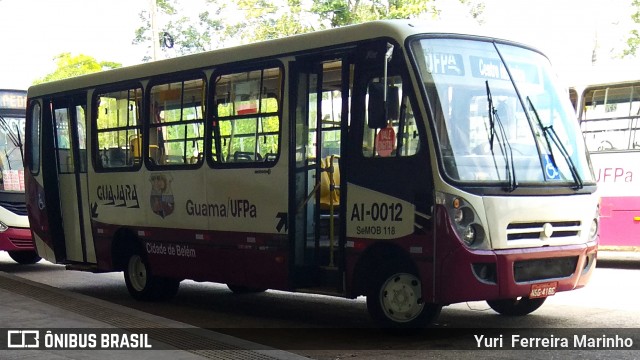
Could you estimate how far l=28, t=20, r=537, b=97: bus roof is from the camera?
9094 millimetres

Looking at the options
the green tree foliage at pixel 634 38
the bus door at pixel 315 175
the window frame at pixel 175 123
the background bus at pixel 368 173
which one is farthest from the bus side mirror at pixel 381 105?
the green tree foliage at pixel 634 38

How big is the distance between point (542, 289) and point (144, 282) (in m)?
6.12

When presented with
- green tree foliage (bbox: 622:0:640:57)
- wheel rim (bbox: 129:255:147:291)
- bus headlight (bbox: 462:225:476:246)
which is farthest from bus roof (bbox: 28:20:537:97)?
green tree foliage (bbox: 622:0:640:57)

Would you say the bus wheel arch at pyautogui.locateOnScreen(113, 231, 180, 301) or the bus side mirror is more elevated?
the bus side mirror

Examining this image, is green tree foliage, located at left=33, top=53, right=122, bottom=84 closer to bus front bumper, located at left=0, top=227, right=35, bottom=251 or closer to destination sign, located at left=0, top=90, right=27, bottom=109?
destination sign, located at left=0, top=90, right=27, bottom=109

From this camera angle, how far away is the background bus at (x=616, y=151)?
15242 millimetres

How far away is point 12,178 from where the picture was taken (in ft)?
58.8

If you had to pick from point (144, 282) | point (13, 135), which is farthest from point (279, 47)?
point (13, 135)

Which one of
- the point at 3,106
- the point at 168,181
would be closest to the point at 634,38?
the point at 3,106

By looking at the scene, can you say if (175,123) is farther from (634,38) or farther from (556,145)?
(634,38)

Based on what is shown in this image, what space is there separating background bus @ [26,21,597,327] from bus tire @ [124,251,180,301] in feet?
0.14

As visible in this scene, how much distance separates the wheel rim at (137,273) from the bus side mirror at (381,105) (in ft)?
17.0

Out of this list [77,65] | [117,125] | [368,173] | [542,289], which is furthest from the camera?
[77,65]

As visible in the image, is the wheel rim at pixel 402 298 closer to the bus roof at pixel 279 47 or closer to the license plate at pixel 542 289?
the license plate at pixel 542 289
